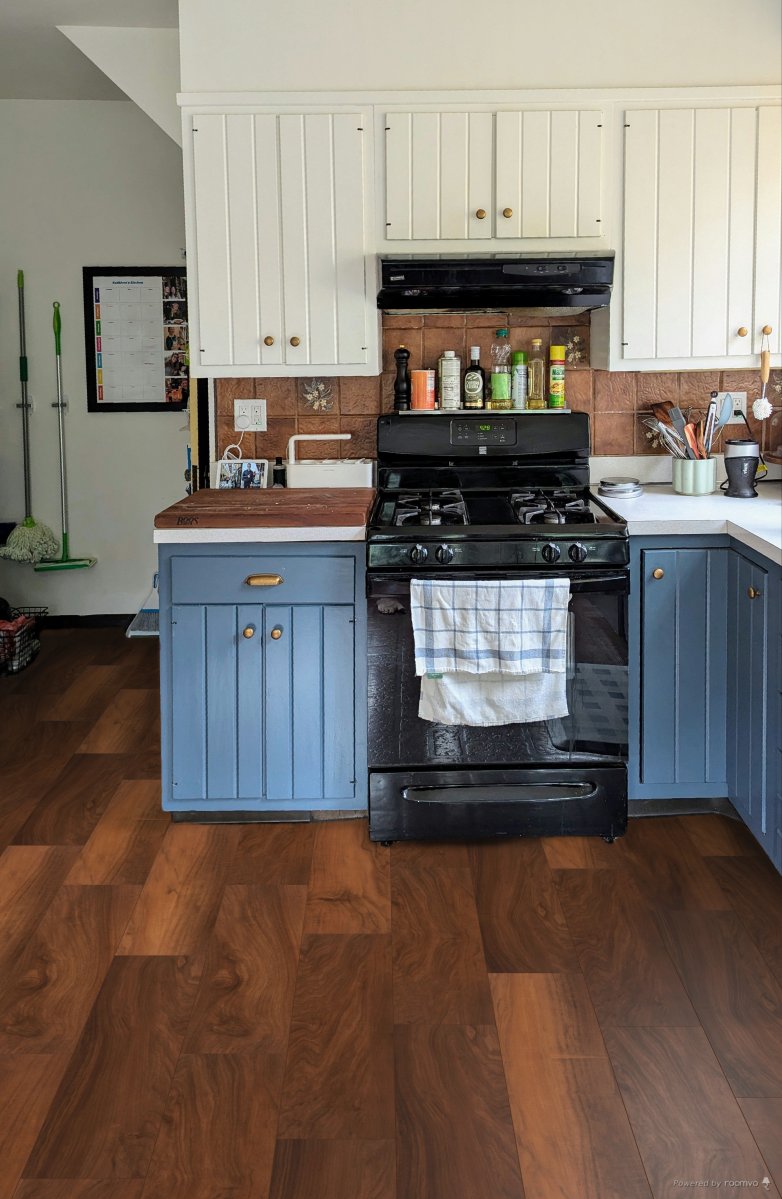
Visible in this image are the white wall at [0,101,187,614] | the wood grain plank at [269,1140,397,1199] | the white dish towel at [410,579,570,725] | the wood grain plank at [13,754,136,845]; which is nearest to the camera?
the wood grain plank at [269,1140,397,1199]

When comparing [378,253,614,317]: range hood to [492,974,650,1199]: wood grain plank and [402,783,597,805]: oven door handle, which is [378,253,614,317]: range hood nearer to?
[402,783,597,805]: oven door handle

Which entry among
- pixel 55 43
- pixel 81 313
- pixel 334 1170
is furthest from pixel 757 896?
pixel 81 313

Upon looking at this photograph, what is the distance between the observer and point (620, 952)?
2572 millimetres

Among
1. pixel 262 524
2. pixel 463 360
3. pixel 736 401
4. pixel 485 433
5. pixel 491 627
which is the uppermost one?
pixel 463 360

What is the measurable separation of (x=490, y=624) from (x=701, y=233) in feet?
4.63

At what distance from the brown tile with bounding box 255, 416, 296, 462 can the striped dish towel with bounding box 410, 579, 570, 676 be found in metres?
1.04

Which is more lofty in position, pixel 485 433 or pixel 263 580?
pixel 485 433

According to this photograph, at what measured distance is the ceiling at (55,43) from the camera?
12.3 feet

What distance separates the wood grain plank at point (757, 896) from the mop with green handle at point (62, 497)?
3607 mm

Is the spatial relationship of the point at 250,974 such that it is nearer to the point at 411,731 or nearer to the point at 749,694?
the point at 411,731

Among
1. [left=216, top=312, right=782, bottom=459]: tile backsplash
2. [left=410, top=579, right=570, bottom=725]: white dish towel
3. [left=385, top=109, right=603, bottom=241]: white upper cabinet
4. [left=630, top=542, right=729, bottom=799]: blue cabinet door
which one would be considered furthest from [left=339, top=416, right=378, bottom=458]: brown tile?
[left=630, top=542, right=729, bottom=799]: blue cabinet door

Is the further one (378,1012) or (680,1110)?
(378,1012)

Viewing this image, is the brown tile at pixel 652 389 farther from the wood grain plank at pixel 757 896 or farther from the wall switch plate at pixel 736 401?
the wood grain plank at pixel 757 896

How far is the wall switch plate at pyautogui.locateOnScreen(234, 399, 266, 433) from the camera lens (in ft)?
12.5
